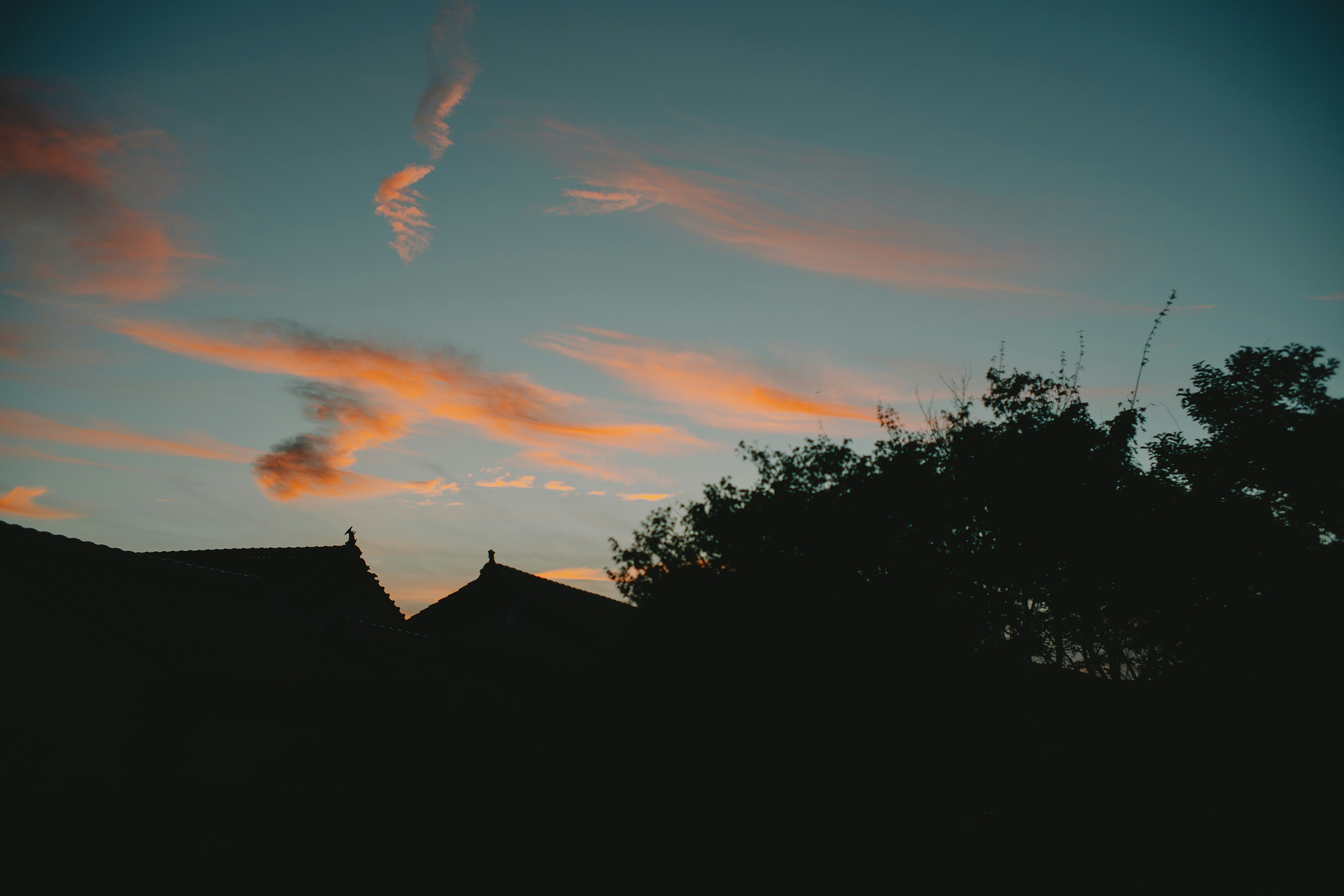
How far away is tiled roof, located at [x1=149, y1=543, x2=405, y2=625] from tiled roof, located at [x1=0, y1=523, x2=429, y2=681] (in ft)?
11.5

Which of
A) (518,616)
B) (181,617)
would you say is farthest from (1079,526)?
(181,617)

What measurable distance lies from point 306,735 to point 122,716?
399 cm

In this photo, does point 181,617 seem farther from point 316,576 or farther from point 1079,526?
point 1079,526

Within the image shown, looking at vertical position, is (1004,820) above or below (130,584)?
below

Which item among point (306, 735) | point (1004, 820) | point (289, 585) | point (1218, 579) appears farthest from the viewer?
point (289, 585)

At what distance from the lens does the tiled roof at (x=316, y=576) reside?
26781 millimetres

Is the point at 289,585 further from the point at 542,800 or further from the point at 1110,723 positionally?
the point at 1110,723

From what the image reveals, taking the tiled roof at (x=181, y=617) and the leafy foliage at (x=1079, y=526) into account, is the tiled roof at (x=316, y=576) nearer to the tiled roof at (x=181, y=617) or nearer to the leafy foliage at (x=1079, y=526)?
the tiled roof at (x=181, y=617)

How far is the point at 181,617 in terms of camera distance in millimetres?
17688

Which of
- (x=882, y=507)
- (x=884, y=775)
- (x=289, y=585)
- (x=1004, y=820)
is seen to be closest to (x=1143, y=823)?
(x=1004, y=820)

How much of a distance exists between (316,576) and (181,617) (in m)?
10.1

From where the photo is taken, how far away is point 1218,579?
862 inches

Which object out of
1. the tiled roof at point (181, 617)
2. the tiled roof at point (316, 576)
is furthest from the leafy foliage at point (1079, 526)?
the tiled roof at point (316, 576)

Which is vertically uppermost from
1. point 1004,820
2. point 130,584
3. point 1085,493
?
point 1085,493
